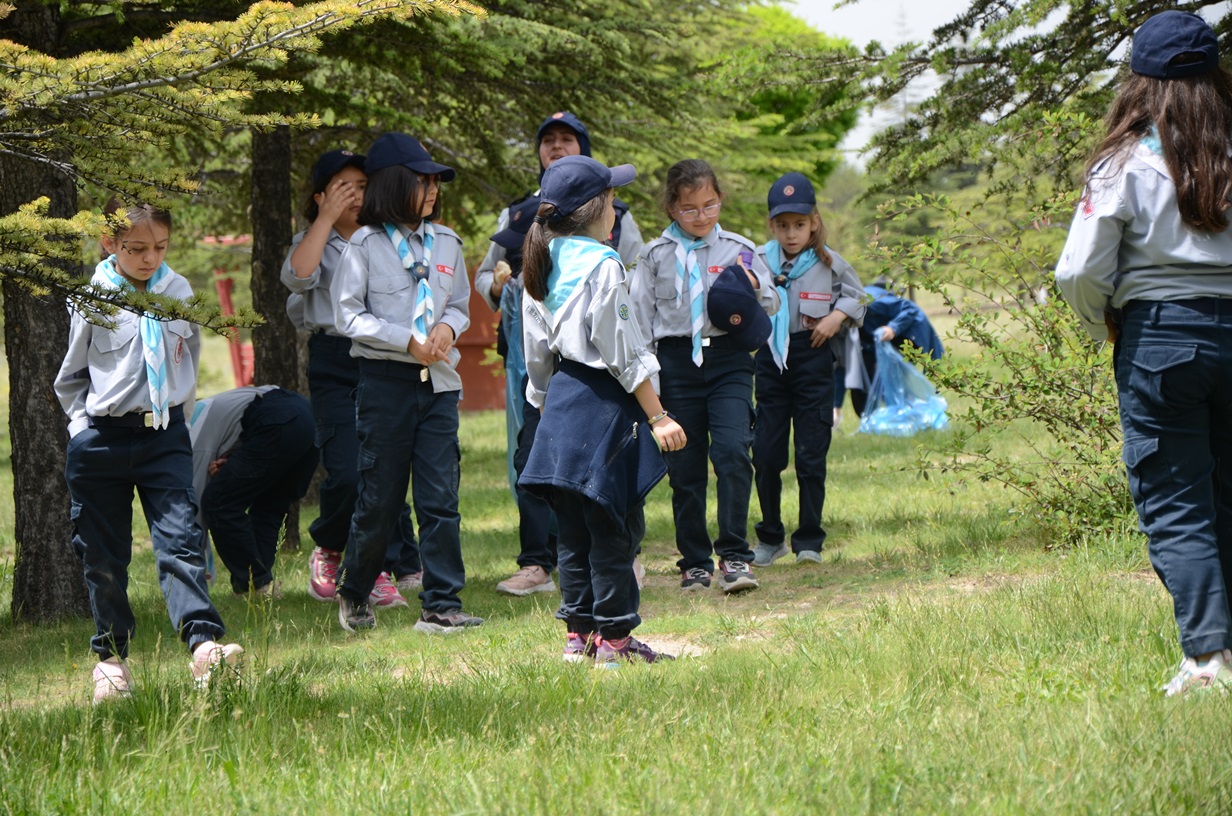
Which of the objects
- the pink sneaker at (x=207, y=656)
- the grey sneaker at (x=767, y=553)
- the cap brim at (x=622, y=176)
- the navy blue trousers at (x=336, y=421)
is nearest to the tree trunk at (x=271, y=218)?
the navy blue trousers at (x=336, y=421)

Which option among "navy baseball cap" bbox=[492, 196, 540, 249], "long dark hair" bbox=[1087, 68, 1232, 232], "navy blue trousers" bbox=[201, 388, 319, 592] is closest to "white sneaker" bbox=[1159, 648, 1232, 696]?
"long dark hair" bbox=[1087, 68, 1232, 232]

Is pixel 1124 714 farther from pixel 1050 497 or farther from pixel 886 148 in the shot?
pixel 886 148

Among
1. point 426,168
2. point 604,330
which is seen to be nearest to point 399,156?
point 426,168

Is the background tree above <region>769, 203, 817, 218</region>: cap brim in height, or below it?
above

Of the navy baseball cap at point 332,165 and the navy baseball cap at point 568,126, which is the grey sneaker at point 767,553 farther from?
the navy baseball cap at point 332,165

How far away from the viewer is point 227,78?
183 inches

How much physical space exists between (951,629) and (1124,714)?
1208mm

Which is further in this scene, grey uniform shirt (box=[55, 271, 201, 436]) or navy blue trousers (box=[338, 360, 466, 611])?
navy blue trousers (box=[338, 360, 466, 611])

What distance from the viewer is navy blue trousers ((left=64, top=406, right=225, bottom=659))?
207 inches

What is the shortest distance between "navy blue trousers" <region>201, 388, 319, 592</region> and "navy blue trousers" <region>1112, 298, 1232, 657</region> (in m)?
4.85

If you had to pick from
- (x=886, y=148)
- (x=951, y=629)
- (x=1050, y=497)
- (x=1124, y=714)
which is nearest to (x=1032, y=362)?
(x=1050, y=497)

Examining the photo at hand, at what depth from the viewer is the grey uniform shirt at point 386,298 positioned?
6.16m

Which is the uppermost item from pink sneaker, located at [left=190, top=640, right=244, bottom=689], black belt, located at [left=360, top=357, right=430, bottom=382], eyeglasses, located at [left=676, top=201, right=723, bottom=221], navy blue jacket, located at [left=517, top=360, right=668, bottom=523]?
eyeglasses, located at [left=676, top=201, right=723, bottom=221]

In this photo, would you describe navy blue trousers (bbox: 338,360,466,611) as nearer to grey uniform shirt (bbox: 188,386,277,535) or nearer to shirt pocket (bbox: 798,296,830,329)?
grey uniform shirt (bbox: 188,386,277,535)
